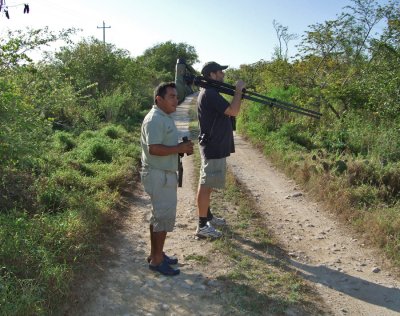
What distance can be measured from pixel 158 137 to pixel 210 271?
155 centimetres

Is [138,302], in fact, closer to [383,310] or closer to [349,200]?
[383,310]

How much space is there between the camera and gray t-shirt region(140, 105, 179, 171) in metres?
3.67

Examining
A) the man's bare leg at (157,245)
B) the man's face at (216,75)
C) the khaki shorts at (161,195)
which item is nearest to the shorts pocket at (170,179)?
the khaki shorts at (161,195)

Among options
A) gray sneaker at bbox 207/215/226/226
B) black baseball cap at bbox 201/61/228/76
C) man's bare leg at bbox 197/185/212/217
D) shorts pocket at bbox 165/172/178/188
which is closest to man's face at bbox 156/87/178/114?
shorts pocket at bbox 165/172/178/188

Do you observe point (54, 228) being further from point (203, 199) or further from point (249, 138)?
point (249, 138)

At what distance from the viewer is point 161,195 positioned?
3816 mm

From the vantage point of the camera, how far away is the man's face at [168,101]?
3.78 meters

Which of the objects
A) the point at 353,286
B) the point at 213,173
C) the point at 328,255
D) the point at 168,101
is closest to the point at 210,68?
the point at 168,101

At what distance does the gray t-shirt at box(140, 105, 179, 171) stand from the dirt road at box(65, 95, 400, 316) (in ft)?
3.85

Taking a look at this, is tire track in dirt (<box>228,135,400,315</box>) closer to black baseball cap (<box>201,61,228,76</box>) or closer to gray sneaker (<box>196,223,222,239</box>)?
gray sneaker (<box>196,223,222,239</box>)

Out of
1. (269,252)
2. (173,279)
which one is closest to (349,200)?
(269,252)

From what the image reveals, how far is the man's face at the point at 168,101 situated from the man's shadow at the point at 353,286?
7.32 ft

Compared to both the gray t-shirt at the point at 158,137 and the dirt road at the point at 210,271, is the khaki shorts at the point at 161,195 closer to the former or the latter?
the gray t-shirt at the point at 158,137

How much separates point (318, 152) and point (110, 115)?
8.94 meters
